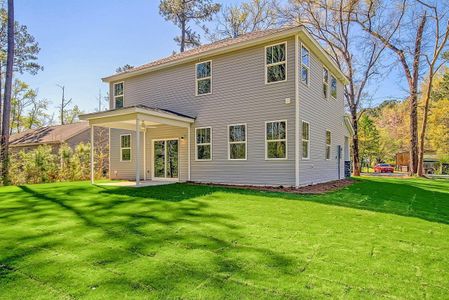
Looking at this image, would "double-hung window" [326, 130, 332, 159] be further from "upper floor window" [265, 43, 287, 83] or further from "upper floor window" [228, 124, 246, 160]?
"upper floor window" [228, 124, 246, 160]

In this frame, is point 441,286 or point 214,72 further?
point 214,72

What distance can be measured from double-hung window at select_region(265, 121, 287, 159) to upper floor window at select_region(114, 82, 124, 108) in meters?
7.96

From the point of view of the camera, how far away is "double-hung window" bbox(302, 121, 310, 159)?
10.2 metres

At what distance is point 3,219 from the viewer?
534cm

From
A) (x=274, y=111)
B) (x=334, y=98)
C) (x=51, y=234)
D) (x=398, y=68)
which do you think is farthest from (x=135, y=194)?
(x=398, y=68)

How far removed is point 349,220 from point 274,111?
204 inches

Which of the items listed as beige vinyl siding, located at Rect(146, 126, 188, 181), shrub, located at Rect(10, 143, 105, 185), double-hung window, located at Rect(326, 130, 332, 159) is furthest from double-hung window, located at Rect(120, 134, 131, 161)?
double-hung window, located at Rect(326, 130, 332, 159)

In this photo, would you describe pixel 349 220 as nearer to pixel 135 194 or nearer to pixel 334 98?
pixel 135 194

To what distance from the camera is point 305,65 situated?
10.4 m

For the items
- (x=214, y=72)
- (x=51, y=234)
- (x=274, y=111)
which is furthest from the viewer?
(x=214, y=72)

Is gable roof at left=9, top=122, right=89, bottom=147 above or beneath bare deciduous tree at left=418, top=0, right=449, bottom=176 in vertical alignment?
beneath

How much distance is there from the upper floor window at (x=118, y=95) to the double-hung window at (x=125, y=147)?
5.47ft

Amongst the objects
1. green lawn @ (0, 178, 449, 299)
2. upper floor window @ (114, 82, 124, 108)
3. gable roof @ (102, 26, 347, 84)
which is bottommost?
green lawn @ (0, 178, 449, 299)

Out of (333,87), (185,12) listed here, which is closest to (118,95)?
(333,87)
